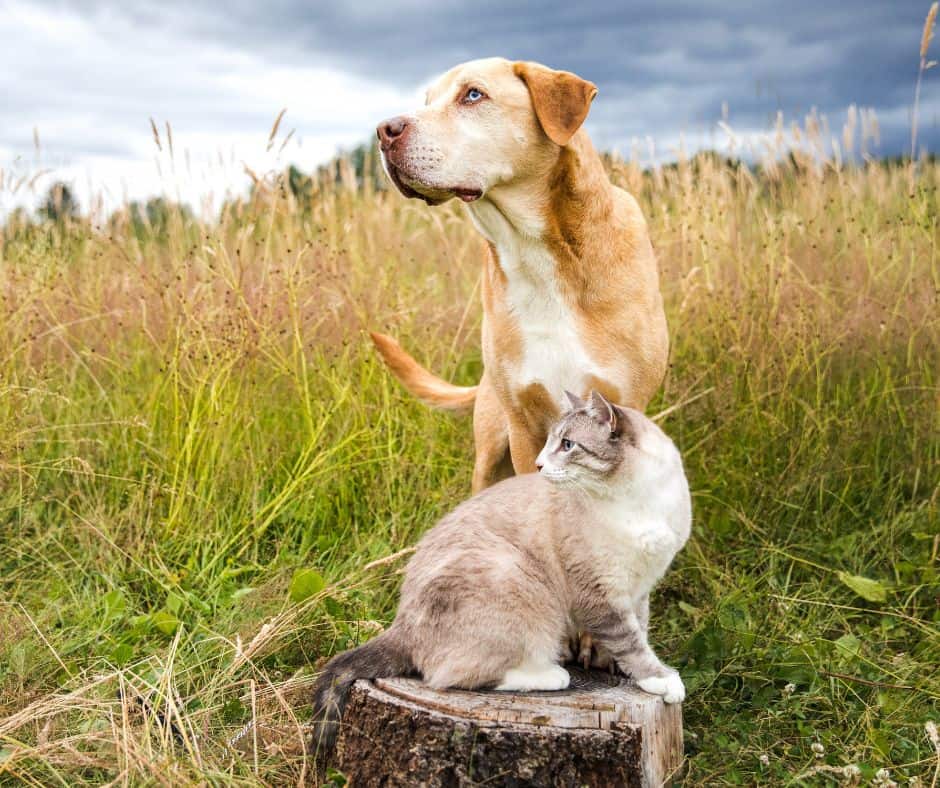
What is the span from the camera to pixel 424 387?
13.6 ft

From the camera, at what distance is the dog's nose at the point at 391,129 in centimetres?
314

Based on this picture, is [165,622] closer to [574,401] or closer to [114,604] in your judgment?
[114,604]

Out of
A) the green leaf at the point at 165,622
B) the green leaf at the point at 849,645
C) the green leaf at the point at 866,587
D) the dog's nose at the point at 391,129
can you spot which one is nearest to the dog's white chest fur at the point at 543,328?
the dog's nose at the point at 391,129

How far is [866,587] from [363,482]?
87.1 inches

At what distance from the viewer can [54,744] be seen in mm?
2729

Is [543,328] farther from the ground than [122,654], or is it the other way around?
[543,328]

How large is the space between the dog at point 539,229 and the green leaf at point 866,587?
4.12 ft

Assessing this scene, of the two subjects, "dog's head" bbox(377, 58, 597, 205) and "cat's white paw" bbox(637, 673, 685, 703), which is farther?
"dog's head" bbox(377, 58, 597, 205)

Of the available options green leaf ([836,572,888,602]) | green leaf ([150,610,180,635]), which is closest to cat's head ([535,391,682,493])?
green leaf ([836,572,888,602])

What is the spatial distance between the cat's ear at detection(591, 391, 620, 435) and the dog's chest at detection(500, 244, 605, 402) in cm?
44

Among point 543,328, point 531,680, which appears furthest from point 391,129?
point 531,680

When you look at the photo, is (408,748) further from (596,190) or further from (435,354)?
(435,354)

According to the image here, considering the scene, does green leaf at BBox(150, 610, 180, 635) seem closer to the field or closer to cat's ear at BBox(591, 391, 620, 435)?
the field

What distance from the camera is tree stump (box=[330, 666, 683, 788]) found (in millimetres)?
2549
